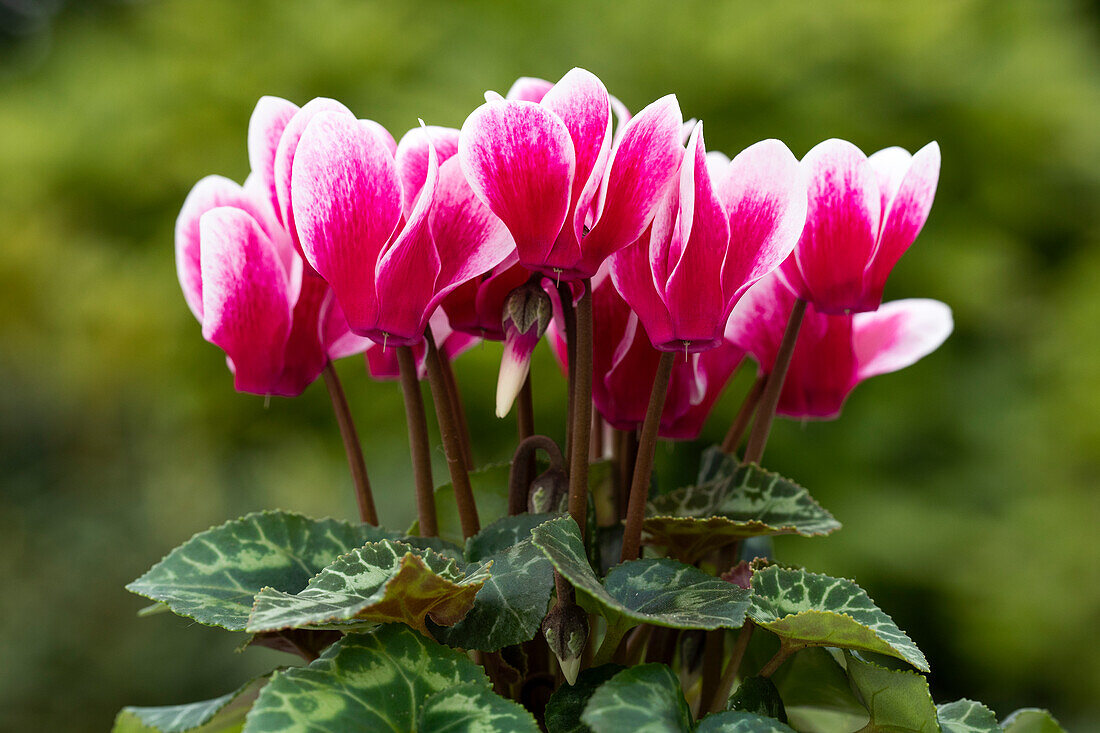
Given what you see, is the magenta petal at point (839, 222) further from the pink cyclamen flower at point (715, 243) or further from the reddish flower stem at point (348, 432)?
the reddish flower stem at point (348, 432)

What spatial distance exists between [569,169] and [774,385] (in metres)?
0.18

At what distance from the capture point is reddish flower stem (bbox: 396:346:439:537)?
19.1 inches

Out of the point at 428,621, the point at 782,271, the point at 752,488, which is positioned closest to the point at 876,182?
the point at 782,271

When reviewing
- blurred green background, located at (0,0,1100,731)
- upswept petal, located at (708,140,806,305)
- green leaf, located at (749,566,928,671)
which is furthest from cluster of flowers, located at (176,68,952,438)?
blurred green background, located at (0,0,1100,731)

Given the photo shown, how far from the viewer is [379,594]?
39 cm

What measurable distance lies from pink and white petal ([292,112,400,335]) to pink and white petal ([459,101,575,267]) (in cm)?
4

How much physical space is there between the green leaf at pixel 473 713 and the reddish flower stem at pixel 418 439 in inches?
4.6

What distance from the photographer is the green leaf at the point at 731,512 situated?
0.49 m

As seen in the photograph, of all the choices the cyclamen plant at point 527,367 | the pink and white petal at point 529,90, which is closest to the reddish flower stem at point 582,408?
the cyclamen plant at point 527,367

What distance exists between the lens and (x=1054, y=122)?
98.3 inches

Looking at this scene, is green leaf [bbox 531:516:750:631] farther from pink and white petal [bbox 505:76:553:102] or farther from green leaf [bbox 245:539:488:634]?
pink and white petal [bbox 505:76:553:102]

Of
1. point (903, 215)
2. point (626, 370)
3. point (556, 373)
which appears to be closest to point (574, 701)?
point (626, 370)

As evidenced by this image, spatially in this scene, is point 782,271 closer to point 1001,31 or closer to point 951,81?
point 951,81

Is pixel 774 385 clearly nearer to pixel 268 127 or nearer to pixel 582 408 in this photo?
pixel 582 408
